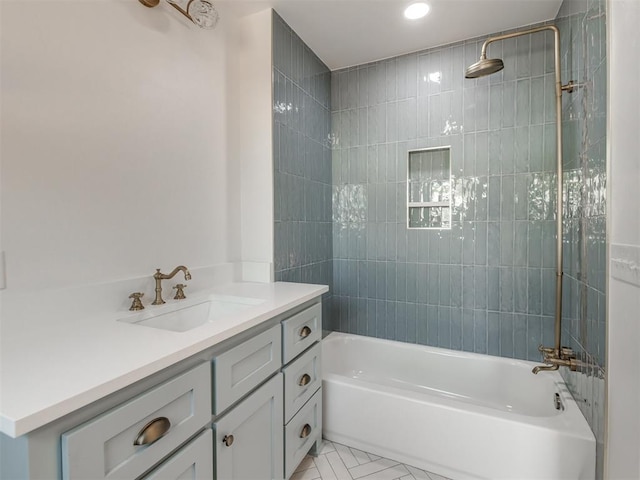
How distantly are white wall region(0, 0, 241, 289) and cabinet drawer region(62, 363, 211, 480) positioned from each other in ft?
2.01

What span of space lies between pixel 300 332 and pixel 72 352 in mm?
A: 836

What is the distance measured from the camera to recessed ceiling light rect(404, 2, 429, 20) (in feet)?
5.81

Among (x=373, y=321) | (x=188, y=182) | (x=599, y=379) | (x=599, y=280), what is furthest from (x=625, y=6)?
(x=373, y=321)

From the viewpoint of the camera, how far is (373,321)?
2.47m

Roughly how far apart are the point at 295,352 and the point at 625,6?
1647 mm

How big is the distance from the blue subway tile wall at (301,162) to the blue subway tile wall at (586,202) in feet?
4.82

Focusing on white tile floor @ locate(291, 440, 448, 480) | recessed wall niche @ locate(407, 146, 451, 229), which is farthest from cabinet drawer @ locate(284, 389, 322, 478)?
recessed wall niche @ locate(407, 146, 451, 229)

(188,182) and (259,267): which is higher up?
(188,182)

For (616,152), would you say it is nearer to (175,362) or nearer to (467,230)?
(467,230)

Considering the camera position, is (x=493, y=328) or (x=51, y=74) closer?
(x=51, y=74)

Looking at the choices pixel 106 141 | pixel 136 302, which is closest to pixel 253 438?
pixel 136 302

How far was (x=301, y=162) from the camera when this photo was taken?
2.13 metres

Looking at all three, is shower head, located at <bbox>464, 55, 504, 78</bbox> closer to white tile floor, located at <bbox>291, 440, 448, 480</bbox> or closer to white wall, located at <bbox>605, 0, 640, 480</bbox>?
white wall, located at <bbox>605, 0, 640, 480</bbox>

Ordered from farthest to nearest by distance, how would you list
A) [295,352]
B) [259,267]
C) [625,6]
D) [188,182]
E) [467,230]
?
1. [467,230]
2. [259,267]
3. [188,182]
4. [295,352]
5. [625,6]
